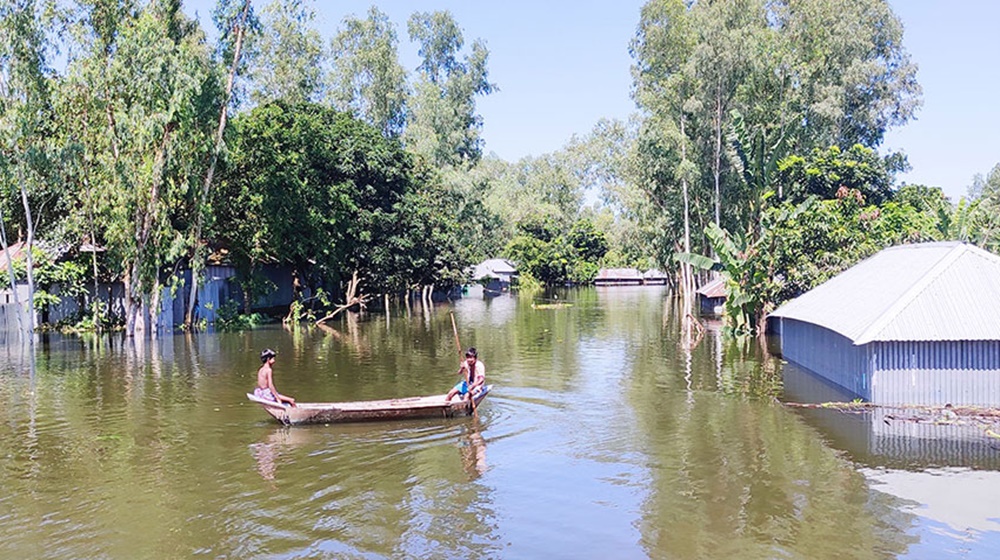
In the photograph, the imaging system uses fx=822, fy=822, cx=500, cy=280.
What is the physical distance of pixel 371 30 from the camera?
6938 centimetres

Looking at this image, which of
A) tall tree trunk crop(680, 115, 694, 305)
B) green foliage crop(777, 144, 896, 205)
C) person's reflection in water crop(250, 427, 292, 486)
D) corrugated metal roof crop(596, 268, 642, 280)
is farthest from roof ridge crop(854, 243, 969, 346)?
corrugated metal roof crop(596, 268, 642, 280)

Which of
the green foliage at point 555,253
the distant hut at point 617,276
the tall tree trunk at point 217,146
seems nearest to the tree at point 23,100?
the tall tree trunk at point 217,146

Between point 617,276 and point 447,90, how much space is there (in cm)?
4024

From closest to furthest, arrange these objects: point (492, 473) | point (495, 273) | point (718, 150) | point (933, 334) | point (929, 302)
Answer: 1. point (492, 473)
2. point (933, 334)
3. point (929, 302)
4. point (718, 150)
5. point (495, 273)

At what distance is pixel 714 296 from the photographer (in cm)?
4750

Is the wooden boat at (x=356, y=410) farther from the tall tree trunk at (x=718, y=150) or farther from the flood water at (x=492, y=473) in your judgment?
the tall tree trunk at (x=718, y=150)

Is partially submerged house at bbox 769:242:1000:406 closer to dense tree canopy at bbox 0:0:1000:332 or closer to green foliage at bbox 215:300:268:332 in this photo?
dense tree canopy at bbox 0:0:1000:332

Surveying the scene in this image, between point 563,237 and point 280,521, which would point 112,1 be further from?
point 563,237

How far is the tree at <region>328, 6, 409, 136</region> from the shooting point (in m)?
68.0

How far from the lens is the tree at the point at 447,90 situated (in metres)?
73.9

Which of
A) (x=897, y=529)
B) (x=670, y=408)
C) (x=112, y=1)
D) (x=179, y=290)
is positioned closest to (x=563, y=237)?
(x=179, y=290)

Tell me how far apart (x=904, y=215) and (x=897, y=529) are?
89.2 feet

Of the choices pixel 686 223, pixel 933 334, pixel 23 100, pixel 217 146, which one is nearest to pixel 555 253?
pixel 686 223

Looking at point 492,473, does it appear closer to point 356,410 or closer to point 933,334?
point 356,410
